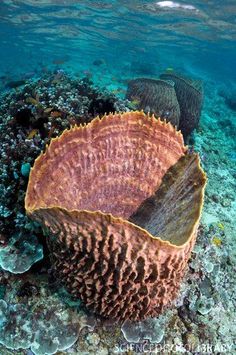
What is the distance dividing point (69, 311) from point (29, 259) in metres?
0.74

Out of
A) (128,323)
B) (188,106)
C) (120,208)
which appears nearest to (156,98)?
(188,106)

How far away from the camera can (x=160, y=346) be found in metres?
3.43

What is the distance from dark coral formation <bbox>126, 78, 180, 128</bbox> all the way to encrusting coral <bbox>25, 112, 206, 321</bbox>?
4.20 m

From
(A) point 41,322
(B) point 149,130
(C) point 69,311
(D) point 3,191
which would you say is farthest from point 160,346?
(D) point 3,191

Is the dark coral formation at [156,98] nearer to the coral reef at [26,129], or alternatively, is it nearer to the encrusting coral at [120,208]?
the coral reef at [26,129]

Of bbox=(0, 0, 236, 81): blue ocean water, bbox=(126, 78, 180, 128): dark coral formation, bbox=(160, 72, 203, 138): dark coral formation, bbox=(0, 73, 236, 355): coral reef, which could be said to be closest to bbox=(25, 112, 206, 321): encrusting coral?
bbox=(0, 73, 236, 355): coral reef

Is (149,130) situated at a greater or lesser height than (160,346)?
greater

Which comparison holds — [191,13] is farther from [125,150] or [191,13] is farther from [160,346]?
[160,346]

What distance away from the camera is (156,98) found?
26.7ft

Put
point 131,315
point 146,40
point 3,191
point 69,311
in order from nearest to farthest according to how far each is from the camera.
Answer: point 131,315 → point 69,311 → point 3,191 → point 146,40

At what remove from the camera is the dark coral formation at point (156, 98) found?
7938 millimetres

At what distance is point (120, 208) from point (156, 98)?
4.82 meters

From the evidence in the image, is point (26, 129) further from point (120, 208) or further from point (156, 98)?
point (156, 98)

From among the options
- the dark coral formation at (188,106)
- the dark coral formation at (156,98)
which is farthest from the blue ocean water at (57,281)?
the dark coral formation at (188,106)
